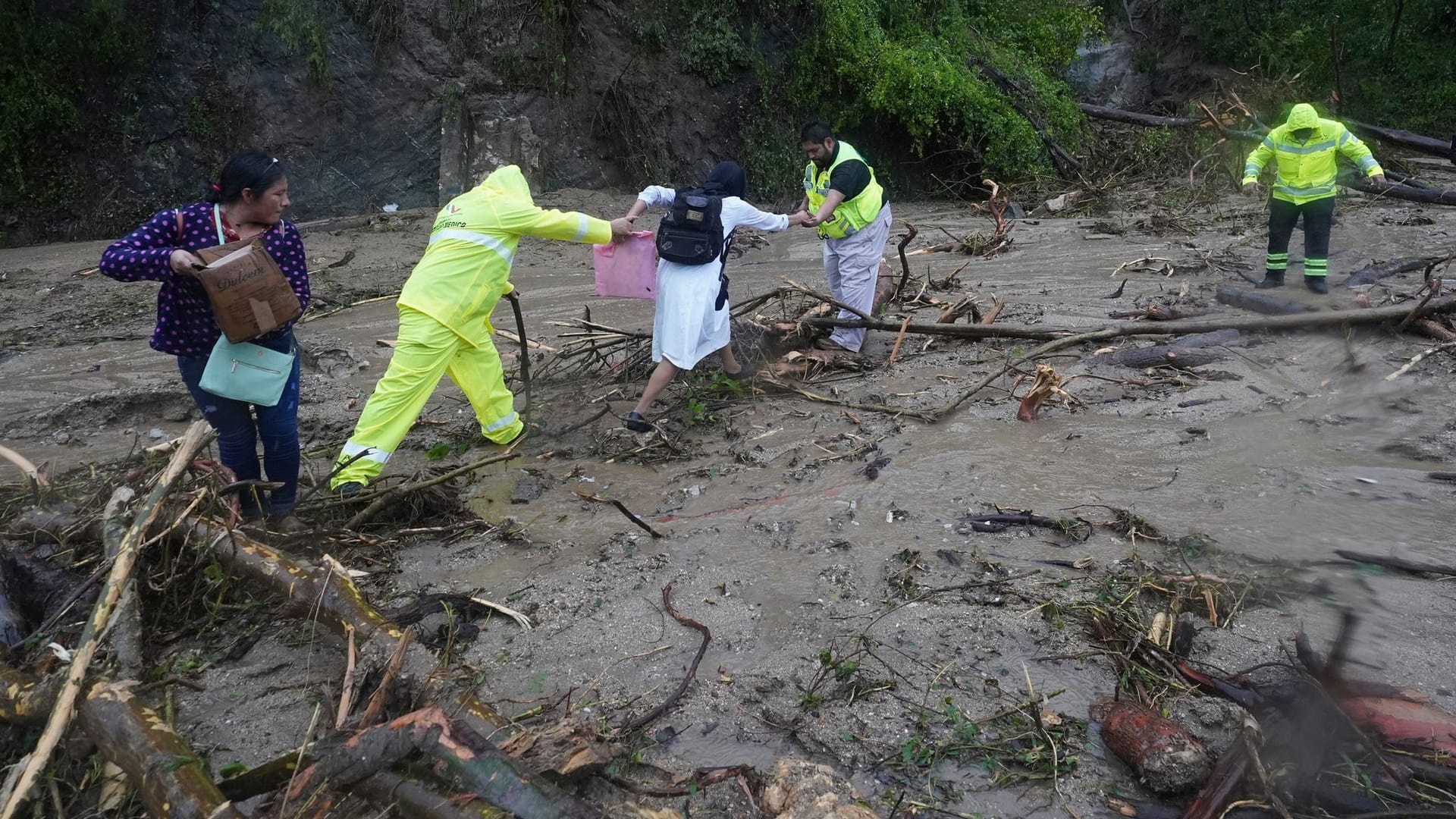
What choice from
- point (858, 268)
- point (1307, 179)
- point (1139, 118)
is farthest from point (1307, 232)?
point (1139, 118)

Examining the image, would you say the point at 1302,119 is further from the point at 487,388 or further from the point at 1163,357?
the point at 487,388

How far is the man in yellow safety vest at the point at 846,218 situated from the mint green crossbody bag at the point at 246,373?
352 centimetres

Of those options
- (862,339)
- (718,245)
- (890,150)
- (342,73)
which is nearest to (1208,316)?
(862,339)

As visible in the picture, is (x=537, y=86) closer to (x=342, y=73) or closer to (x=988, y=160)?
(x=342, y=73)

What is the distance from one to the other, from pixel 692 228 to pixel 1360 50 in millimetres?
18235

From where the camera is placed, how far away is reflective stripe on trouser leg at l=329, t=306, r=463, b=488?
15.4 feet

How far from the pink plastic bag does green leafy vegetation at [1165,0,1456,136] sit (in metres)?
14.5

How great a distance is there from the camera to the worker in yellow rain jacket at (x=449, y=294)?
476cm

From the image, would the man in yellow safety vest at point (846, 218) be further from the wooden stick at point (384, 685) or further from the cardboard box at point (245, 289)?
the wooden stick at point (384, 685)

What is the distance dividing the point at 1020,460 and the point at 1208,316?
3139mm

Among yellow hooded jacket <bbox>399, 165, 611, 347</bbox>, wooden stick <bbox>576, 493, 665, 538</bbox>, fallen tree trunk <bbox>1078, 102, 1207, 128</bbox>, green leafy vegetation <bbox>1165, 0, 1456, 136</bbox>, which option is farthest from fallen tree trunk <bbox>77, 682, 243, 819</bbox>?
green leafy vegetation <bbox>1165, 0, 1456, 136</bbox>

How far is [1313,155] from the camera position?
25.1ft

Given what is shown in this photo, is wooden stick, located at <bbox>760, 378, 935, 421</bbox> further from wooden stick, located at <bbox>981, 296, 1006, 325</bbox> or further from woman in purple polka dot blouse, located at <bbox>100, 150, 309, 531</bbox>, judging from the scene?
woman in purple polka dot blouse, located at <bbox>100, 150, 309, 531</bbox>

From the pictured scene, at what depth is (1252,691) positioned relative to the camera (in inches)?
114
